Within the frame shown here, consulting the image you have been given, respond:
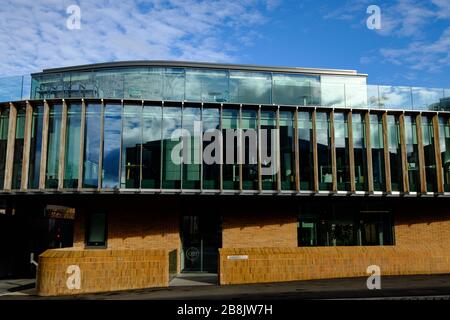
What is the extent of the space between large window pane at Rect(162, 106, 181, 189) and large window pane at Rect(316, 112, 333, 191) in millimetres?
6926

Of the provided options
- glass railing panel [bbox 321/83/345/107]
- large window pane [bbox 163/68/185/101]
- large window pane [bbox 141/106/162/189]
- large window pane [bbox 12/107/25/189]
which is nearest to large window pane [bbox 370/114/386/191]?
glass railing panel [bbox 321/83/345/107]

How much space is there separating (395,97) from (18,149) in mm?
19022

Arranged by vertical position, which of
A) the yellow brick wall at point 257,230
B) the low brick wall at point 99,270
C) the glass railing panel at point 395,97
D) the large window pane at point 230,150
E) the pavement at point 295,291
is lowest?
the pavement at point 295,291

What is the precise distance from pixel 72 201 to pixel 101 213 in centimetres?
189

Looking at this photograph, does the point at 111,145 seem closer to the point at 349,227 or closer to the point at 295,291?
the point at 295,291

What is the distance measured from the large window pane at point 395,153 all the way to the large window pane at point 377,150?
468 millimetres

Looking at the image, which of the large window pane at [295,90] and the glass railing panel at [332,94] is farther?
the glass railing panel at [332,94]

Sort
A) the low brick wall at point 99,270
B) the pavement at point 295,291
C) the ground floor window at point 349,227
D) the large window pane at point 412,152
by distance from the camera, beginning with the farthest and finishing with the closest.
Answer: the ground floor window at point 349,227 → the large window pane at point 412,152 → the low brick wall at point 99,270 → the pavement at point 295,291

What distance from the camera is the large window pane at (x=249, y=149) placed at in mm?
20859

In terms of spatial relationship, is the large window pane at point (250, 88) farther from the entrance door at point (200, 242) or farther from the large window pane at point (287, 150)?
the entrance door at point (200, 242)

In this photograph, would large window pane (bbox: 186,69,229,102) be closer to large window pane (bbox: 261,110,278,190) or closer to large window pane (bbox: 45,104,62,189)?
large window pane (bbox: 261,110,278,190)

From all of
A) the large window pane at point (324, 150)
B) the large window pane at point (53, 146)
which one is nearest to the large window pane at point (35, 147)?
the large window pane at point (53, 146)

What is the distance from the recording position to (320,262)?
1856 cm
